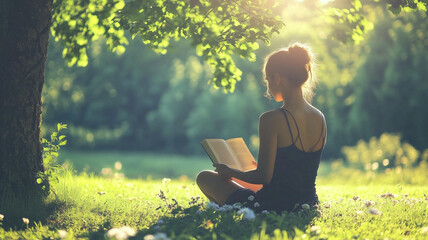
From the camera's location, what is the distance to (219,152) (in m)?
4.91

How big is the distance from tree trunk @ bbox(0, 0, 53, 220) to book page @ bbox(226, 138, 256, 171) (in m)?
2.33

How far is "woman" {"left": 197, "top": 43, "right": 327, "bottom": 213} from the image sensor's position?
4195 mm

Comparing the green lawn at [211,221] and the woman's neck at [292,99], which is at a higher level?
the woman's neck at [292,99]

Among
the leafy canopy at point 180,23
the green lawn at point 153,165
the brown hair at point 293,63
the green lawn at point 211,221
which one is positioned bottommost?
the green lawn at point 153,165

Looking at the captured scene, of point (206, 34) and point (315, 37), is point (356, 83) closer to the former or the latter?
point (315, 37)

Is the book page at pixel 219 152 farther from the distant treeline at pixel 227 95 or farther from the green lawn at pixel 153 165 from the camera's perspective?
the green lawn at pixel 153 165

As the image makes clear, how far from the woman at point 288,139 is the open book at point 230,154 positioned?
16.4 inches

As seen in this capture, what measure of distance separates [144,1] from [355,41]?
3945 millimetres

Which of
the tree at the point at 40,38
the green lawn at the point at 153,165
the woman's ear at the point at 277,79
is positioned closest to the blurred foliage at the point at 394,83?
the green lawn at the point at 153,165

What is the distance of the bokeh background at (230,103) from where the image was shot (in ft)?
65.6

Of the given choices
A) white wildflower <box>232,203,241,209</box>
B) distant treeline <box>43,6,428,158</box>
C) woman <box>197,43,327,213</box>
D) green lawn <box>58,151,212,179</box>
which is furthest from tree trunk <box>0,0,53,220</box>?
green lawn <box>58,151,212,179</box>

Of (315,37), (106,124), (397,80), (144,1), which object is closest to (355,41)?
(144,1)

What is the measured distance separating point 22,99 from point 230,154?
2.51 m

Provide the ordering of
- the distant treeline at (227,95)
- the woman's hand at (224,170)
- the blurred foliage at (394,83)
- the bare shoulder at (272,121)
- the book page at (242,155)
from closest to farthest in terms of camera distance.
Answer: the bare shoulder at (272,121) < the woman's hand at (224,170) < the book page at (242,155) < the blurred foliage at (394,83) < the distant treeline at (227,95)
